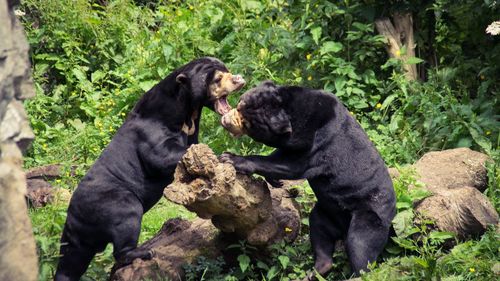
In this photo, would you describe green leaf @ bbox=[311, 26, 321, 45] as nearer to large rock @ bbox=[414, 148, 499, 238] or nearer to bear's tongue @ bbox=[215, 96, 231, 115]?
large rock @ bbox=[414, 148, 499, 238]

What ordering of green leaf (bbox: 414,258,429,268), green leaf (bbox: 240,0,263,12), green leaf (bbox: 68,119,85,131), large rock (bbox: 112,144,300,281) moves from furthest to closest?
green leaf (bbox: 240,0,263,12) < green leaf (bbox: 68,119,85,131) < large rock (bbox: 112,144,300,281) < green leaf (bbox: 414,258,429,268)

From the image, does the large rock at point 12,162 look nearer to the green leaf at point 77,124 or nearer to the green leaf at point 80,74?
the green leaf at point 77,124

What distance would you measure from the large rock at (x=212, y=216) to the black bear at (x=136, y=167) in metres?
0.23

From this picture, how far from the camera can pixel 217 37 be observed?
38.3 ft

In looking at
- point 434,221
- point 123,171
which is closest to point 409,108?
point 434,221

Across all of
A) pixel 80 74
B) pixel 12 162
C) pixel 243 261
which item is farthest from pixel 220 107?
pixel 80 74

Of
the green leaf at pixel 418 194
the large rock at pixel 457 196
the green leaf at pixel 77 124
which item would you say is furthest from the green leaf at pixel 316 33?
the green leaf at pixel 77 124

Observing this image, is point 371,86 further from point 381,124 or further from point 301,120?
point 301,120

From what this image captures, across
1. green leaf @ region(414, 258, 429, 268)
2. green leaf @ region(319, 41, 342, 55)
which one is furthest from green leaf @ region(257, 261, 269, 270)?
green leaf @ region(319, 41, 342, 55)

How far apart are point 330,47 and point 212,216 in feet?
11.8

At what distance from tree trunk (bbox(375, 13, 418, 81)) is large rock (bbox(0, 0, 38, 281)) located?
649 cm

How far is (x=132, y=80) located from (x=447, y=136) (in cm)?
389

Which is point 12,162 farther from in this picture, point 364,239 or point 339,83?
point 339,83

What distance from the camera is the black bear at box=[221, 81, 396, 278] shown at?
6727mm
